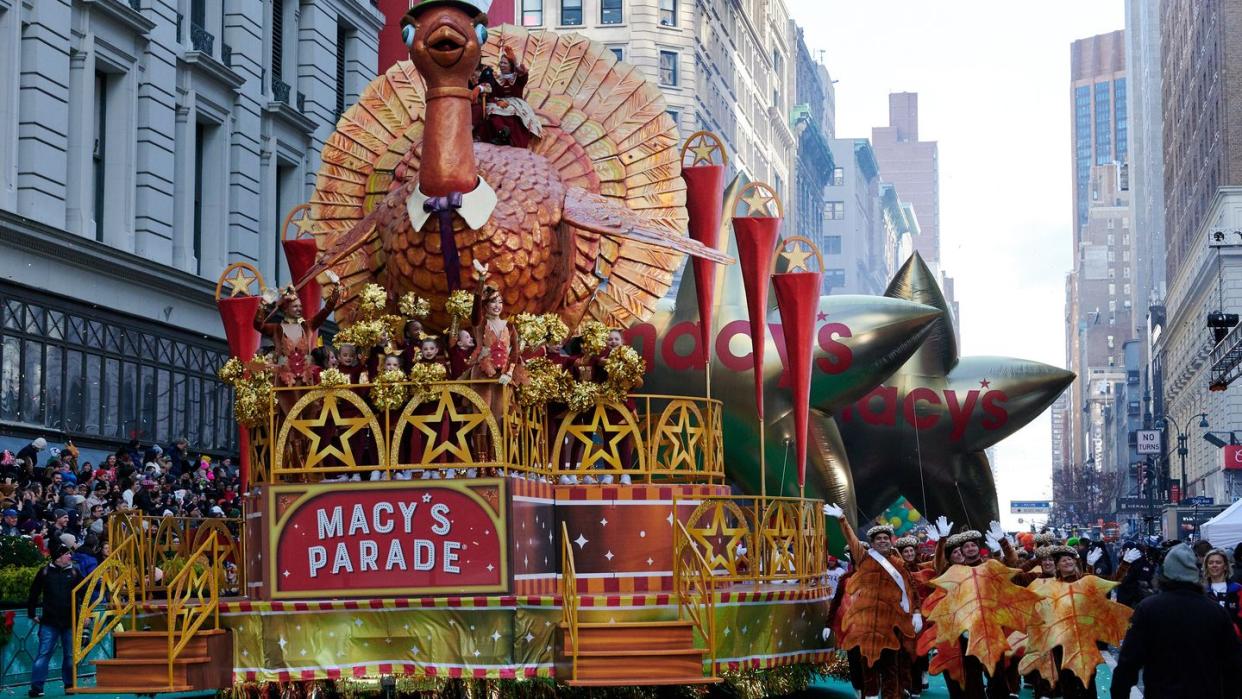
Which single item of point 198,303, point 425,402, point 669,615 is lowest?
point 669,615

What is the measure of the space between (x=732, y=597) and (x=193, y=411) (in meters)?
22.1

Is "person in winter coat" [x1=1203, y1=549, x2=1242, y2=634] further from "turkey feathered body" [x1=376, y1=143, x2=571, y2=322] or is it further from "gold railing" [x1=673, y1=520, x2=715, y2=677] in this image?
"turkey feathered body" [x1=376, y1=143, x2=571, y2=322]

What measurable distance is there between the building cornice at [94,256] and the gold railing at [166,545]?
10509 millimetres

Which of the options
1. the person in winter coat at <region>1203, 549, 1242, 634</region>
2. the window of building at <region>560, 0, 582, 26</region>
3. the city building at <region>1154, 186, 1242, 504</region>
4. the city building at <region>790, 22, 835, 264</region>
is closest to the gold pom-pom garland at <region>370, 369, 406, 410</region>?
the person in winter coat at <region>1203, 549, 1242, 634</region>

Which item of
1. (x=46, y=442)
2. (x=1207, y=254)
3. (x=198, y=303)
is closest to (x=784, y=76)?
(x=1207, y=254)

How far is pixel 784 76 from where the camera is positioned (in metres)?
120

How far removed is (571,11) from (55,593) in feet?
205

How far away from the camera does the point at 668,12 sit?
8025cm

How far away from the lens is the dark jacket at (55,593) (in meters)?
19.4

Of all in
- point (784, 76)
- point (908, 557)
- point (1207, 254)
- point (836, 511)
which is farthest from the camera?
point (784, 76)

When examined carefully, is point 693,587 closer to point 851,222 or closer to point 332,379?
point 332,379

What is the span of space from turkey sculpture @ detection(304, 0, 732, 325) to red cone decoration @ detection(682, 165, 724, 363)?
0.25 m

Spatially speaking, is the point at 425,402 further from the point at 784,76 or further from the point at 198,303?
the point at 784,76

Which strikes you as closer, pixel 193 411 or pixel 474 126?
pixel 474 126
